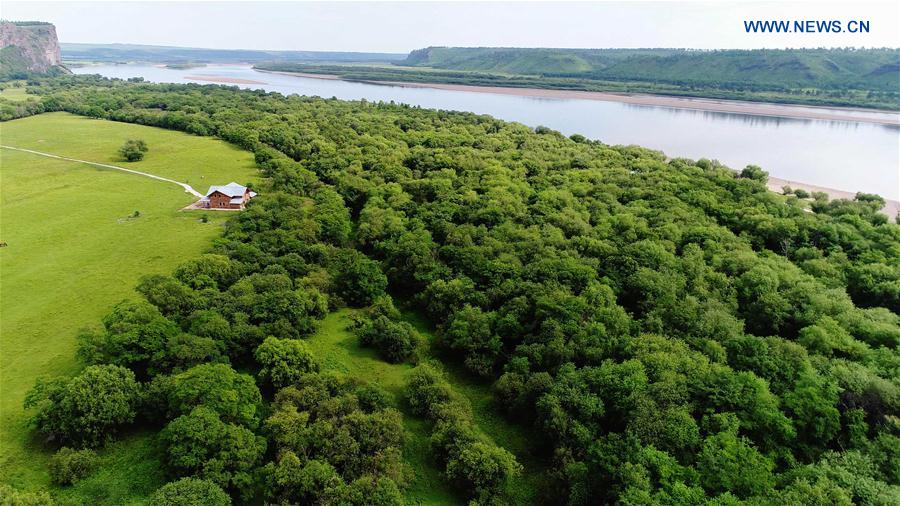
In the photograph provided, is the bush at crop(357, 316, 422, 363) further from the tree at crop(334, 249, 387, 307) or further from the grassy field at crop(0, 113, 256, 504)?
the grassy field at crop(0, 113, 256, 504)

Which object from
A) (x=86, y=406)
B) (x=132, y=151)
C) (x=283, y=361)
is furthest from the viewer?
(x=132, y=151)

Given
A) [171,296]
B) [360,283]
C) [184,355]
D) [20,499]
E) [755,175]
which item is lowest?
[20,499]

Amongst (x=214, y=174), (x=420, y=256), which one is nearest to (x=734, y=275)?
(x=420, y=256)

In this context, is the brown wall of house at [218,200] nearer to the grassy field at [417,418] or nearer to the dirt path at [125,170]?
the dirt path at [125,170]

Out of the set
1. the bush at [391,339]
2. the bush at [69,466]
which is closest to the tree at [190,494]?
the bush at [69,466]

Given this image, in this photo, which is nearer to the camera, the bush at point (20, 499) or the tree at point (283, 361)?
the bush at point (20, 499)

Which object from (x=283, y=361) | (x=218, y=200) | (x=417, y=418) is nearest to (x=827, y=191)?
(x=417, y=418)

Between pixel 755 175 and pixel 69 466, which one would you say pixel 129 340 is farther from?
pixel 755 175
